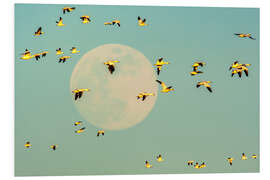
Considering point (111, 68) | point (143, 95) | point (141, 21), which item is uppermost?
point (141, 21)

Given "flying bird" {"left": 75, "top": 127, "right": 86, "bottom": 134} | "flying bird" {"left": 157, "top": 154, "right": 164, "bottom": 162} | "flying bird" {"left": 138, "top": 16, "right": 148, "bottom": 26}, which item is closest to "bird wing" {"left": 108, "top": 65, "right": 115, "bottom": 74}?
"flying bird" {"left": 138, "top": 16, "right": 148, "bottom": 26}

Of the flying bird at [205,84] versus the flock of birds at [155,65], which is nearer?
the flock of birds at [155,65]

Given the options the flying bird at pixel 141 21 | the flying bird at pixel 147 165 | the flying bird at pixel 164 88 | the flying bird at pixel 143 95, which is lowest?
the flying bird at pixel 147 165

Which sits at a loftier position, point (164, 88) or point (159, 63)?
point (159, 63)

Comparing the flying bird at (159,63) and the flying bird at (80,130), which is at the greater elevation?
the flying bird at (159,63)

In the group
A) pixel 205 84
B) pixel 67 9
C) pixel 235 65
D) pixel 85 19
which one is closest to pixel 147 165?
pixel 205 84

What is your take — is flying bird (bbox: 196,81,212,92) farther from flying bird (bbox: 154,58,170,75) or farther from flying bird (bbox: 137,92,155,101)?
flying bird (bbox: 137,92,155,101)

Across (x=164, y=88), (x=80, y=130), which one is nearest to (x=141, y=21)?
(x=164, y=88)

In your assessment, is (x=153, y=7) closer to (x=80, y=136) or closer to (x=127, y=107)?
(x=127, y=107)

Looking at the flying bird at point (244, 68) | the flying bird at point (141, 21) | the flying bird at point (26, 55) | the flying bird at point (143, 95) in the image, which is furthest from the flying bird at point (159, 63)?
the flying bird at point (26, 55)

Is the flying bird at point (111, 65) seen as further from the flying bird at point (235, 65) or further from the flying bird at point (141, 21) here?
the flying bird at point (235, 65)

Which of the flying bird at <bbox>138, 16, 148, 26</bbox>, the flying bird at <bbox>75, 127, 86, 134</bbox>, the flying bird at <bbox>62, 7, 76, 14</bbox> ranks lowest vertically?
the flying bird at <bbox>75, 127, 86, 134</bbox>

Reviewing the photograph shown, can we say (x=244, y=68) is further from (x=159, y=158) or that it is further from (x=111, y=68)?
(x=111, y=68)

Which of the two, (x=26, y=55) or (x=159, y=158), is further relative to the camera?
(x=159, y=158)
